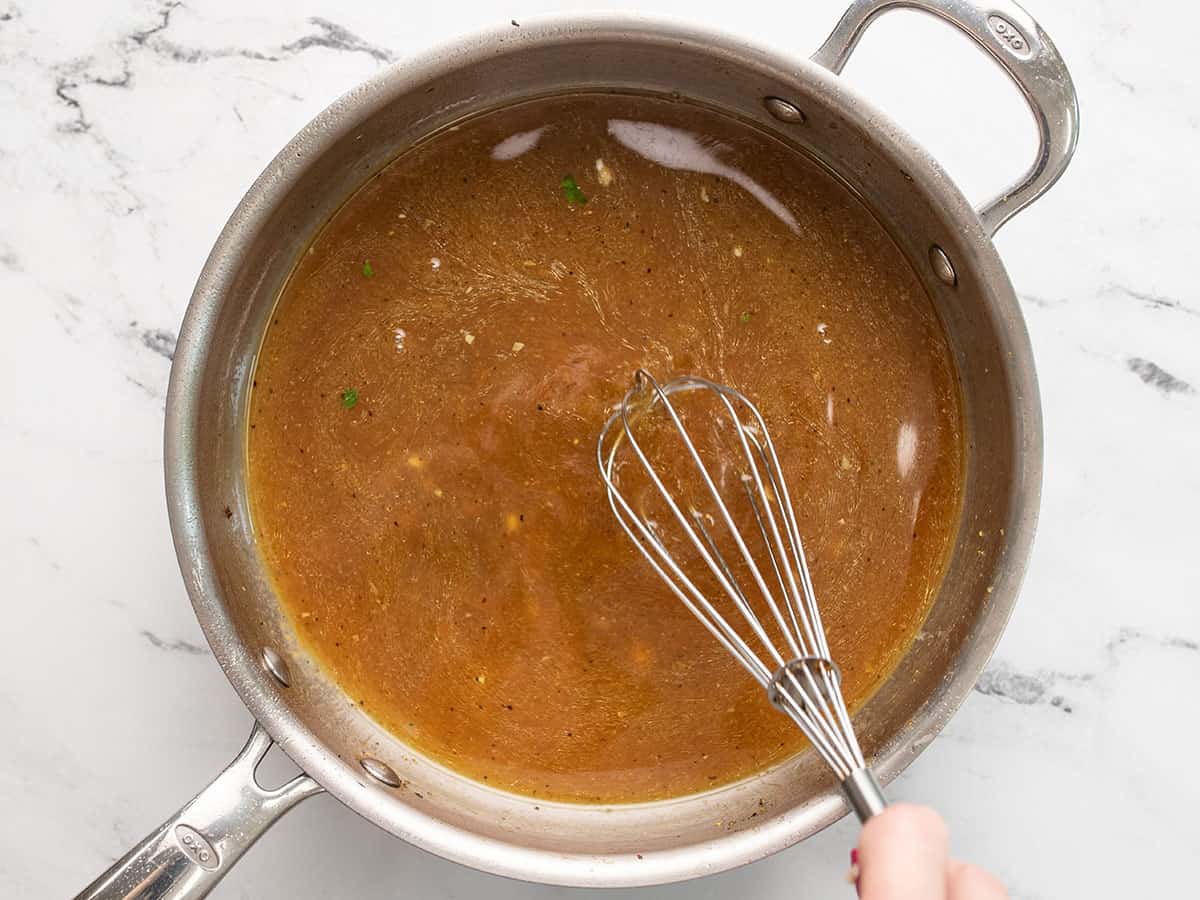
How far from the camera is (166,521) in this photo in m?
1.12

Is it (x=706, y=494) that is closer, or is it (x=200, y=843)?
(x=200, y=843)

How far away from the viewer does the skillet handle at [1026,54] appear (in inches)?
34.8

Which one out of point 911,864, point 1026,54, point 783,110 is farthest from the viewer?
point 783,110

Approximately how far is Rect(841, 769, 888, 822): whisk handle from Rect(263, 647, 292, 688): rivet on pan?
0.57 m

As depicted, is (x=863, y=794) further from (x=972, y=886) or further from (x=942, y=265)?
(x=942, y=265)

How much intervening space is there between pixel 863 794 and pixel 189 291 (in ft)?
2.68

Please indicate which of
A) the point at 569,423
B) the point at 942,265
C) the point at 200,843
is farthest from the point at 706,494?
the point at 200,843

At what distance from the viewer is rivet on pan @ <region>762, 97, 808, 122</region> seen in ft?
3.41

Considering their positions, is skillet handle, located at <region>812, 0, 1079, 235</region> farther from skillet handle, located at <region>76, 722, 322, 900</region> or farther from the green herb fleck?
skillet handle, located at <region>76, 722, 322, 900</region>

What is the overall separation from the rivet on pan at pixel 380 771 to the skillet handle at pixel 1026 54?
81cm

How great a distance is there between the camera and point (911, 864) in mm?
627

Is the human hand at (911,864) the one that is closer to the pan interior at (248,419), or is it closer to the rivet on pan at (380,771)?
the pan interior at (248,419)

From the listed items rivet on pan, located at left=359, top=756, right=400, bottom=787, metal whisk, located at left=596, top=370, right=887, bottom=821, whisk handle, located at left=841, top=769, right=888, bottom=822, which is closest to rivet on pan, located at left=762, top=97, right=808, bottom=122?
metal whisk, located at left=596, top=370, right=887, bottom=821

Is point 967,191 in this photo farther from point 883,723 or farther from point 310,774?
point 310,774
